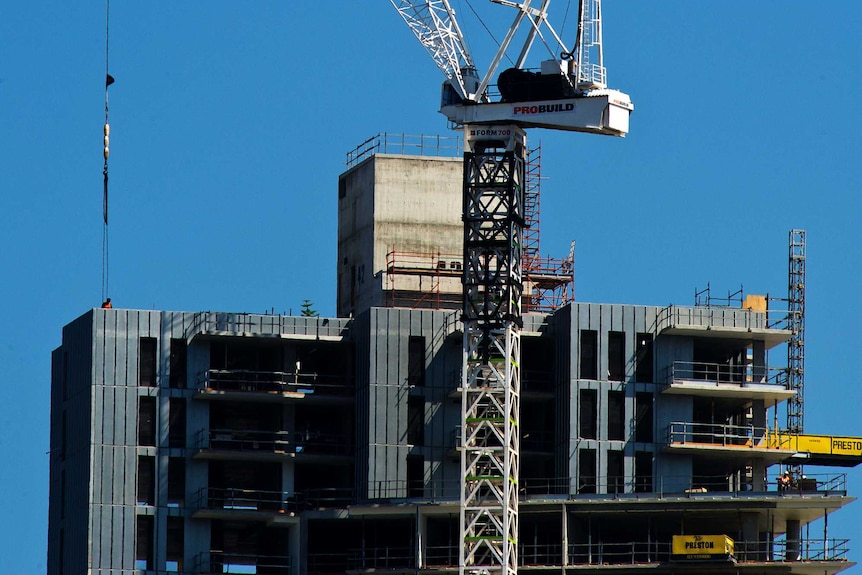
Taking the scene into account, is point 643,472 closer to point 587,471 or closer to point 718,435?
point 587,471

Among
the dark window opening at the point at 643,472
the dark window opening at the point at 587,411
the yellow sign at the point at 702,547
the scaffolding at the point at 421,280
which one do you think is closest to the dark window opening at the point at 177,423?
→ the scaffolding at the point at 421,280

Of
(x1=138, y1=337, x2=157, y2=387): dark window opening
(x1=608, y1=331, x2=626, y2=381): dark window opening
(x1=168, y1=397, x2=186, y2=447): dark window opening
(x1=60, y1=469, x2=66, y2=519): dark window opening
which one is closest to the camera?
(x1=608, y1=331, x2=626, y2=381): dark window opening

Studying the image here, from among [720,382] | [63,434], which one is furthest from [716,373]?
[63,434]

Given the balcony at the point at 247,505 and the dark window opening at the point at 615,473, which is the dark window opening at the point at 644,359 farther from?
the balcony at the point at 247,505

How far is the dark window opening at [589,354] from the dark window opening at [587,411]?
1.14m

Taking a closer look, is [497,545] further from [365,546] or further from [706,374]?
[706,374]

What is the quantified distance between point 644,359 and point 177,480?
3204 centimetres

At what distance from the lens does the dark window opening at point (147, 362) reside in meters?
168

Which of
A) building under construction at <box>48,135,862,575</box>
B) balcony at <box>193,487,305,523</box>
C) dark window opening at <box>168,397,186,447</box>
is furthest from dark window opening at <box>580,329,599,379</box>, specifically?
dark window opening at <box>168,397,186,447</box>

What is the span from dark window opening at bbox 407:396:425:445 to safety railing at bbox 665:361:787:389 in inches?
644

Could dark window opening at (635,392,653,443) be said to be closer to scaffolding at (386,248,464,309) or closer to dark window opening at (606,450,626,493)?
dark window opening at (606,450,626,493)

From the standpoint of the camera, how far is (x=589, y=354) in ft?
550

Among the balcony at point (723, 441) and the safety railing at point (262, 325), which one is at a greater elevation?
the safety railing at point (262, 325)

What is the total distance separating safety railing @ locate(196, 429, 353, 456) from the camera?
557ft
